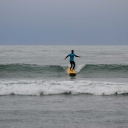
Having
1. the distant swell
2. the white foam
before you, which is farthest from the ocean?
the distant swell

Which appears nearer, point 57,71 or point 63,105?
point 63,105

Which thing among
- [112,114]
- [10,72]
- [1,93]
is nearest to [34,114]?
[112,114]

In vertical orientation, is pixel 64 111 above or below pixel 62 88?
below

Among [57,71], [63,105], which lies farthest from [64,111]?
[57,71]

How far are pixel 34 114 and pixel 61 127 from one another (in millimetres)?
1575

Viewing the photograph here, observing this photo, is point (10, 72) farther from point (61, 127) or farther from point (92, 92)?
point (61, 127)

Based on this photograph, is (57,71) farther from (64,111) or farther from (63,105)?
(64,111)

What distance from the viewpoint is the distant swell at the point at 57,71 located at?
23.9m

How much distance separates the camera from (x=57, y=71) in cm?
2569

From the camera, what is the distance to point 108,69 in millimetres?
26516

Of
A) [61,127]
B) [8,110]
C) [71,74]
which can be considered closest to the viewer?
[61,127]

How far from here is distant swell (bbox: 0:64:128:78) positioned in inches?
942

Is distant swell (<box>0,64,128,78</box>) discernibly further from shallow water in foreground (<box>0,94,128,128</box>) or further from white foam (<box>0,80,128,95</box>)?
shallow water in foreground (<box>0,94,128,128</box>)

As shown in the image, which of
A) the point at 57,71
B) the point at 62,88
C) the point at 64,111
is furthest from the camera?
the point at 57,71
